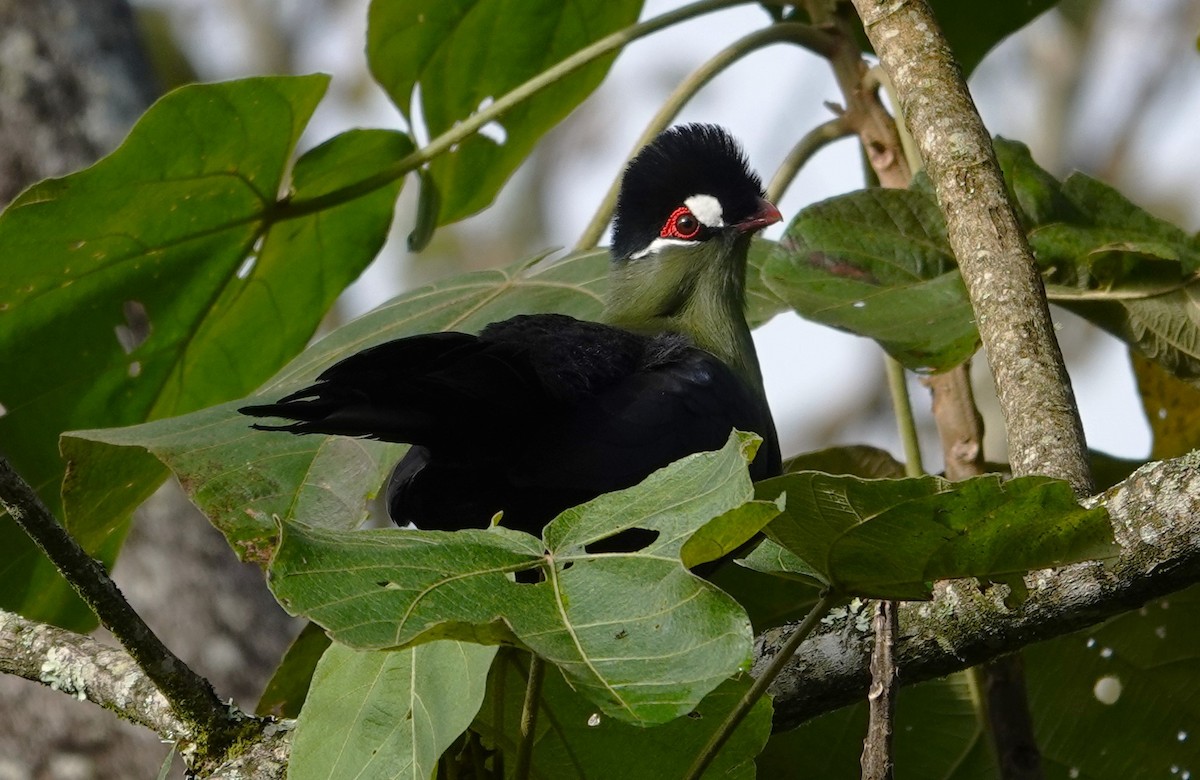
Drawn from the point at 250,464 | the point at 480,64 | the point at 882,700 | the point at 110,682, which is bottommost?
the point at 882,700

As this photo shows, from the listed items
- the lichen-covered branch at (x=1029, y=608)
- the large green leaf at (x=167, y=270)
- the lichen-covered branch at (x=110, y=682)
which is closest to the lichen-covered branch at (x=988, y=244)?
the lichen-covered branch at (x=1029, y=608)

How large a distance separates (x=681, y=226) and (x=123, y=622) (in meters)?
1.96

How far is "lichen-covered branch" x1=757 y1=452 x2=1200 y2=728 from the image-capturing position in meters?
1.55

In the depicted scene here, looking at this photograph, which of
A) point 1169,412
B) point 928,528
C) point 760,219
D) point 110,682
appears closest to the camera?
point 928,528

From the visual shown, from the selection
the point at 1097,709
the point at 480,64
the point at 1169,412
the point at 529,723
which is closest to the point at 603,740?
the point at 529,723

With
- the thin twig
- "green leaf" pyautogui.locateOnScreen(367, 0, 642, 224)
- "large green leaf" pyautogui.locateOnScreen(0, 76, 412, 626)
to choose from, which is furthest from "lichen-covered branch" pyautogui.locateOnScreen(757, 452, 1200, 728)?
"green leaf" pyautogui.locateOnScreen(367, 0, 642, 224)

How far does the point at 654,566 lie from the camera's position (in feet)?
4.42

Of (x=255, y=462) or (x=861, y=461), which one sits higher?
(x=255, y=462)

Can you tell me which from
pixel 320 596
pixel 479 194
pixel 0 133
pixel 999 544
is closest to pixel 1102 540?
pixel 999 544

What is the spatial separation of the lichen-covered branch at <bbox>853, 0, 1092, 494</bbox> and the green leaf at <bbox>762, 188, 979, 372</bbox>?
1.50ft

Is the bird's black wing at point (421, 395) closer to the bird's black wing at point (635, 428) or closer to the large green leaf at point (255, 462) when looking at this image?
the bird's black wing at point (635, 428)

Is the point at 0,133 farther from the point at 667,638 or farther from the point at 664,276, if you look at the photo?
the point at 667,638

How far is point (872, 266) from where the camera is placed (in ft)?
8.65

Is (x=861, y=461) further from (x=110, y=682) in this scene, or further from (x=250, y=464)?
(x=110, y=682)
